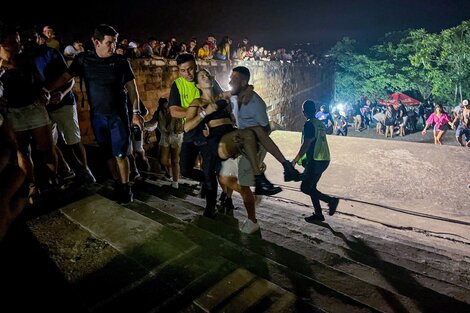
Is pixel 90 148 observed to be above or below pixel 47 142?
below

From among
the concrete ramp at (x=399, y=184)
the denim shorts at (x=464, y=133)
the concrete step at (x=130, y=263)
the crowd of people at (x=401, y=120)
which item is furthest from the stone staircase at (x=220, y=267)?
the denim shorts at (x=464, y=133)

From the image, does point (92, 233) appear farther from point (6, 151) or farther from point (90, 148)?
point (90, 148)

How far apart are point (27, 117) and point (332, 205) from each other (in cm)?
572

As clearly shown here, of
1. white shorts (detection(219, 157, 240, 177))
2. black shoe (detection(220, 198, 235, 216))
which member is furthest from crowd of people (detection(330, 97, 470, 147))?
white shorts (detection(219, 157, 240, 177))

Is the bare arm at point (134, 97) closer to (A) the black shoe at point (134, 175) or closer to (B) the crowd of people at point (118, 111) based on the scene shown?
(B) the crowd of people at point (118, 111)

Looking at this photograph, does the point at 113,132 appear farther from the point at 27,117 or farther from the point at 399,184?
the point at 399,184

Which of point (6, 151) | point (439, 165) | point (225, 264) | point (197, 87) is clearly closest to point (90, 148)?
point (197, 87)

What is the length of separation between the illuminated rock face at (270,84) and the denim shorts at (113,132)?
1.68 meters

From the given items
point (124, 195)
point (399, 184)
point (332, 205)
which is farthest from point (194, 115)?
point (399, 184)

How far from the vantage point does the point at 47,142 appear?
148 inches

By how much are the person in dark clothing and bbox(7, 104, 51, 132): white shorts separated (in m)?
0.30

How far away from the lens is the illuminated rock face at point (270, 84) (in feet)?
27.2

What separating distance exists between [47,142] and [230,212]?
8.36ft

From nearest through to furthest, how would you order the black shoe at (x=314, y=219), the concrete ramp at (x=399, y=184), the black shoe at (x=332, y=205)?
1. the black shoe at (x=314, y=219)
2. the concrete ramp at (x=399, y=184)
3. the black shoe at (x=332, y=205)
